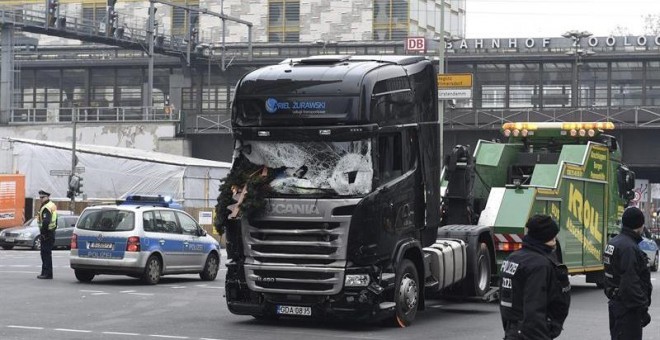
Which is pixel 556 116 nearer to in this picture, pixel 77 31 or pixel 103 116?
pixel 77 31

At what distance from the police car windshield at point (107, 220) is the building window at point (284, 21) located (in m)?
76.4

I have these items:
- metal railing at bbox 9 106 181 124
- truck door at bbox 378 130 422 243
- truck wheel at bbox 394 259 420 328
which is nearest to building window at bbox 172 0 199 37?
metal railing at bbox 9 106 181 124

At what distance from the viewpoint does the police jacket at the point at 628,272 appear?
422 inches

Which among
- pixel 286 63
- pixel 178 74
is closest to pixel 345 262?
pixel 286 63

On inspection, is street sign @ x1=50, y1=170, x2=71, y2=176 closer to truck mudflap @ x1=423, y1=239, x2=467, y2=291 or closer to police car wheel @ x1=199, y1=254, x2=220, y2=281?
police car wheel @ x1=199, y1=254, x2=220, y2=281

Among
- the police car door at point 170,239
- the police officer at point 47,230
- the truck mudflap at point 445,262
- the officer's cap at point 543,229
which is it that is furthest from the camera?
the police officer at point 47,230

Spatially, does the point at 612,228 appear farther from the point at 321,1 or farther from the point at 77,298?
the point at 321,1

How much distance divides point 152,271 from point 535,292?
1656 cm

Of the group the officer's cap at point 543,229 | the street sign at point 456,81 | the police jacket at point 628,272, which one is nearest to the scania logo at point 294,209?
the police jacket at point 628,272

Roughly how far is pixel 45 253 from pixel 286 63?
10.1 metres

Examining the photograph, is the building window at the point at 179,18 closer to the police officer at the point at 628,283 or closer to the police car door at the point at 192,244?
the police car door at the point at 192,244

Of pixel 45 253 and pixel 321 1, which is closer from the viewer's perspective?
pixel 45 253

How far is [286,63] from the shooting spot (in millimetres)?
17000

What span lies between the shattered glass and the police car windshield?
835cm
